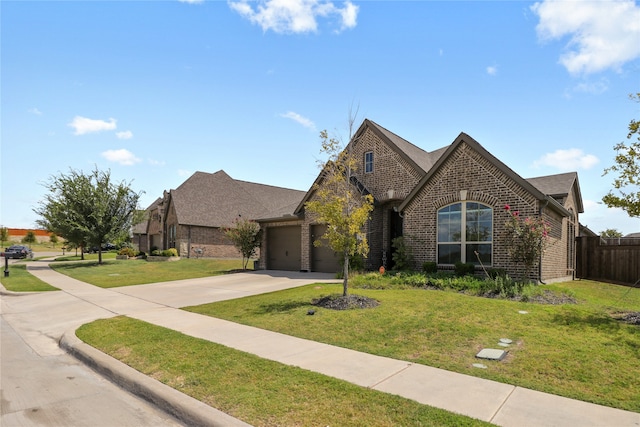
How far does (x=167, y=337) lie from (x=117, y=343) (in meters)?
0.91

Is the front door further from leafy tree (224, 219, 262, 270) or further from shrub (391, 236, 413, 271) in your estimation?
leafy tree (224, 219, 262, 270)

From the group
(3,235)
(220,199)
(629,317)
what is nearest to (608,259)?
(629,317)

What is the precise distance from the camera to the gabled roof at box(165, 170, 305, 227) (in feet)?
112

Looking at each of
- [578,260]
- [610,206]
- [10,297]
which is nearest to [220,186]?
[10,297]

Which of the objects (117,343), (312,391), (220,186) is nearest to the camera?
(312,391)

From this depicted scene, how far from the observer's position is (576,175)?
19.5 meters

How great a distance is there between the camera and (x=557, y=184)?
60.1ft

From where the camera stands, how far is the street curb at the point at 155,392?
4.27 meters

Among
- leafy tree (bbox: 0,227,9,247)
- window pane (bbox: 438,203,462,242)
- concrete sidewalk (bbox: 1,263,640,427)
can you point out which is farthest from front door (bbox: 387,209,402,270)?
leafy tree (bbox: 0,227,9,247)

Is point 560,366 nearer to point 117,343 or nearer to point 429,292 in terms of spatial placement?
point 429,292

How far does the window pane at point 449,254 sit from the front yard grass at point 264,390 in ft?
33.3

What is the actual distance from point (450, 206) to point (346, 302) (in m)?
6.95

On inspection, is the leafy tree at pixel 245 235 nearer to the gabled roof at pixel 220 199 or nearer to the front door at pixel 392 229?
the front door at pixel 392 229

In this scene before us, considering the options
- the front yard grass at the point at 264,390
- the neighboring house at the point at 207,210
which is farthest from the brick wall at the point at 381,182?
the front yard grass at the point at 264,390
